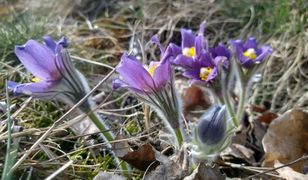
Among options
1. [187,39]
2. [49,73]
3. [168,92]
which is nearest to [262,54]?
[187,39]

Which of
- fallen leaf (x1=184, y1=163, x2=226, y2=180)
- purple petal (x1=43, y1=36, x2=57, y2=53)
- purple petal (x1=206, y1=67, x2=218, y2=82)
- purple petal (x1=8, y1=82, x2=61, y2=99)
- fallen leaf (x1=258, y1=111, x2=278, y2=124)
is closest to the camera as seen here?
fallen leaf (x1=184, y1=163, x2=226, y2=180)

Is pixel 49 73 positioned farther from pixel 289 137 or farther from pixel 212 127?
pixel 289 137

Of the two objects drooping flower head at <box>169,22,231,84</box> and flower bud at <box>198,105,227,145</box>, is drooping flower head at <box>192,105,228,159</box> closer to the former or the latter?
flower bud at <box>198,105,227,145</box>

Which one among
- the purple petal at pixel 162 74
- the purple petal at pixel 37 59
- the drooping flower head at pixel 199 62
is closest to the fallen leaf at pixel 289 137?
the drooping flower head at pixel 199 62

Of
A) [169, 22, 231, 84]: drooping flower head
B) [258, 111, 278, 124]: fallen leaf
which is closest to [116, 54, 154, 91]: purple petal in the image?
[169, 22, 231, 84]: drooping flower head

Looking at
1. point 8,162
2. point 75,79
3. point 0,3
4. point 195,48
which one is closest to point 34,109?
point 75,79

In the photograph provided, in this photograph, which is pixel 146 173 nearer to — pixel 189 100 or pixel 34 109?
pixel 34 109

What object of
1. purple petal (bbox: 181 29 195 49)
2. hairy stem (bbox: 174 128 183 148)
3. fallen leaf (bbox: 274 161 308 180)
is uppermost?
purple petal (bbox: 181 29 195 49)
